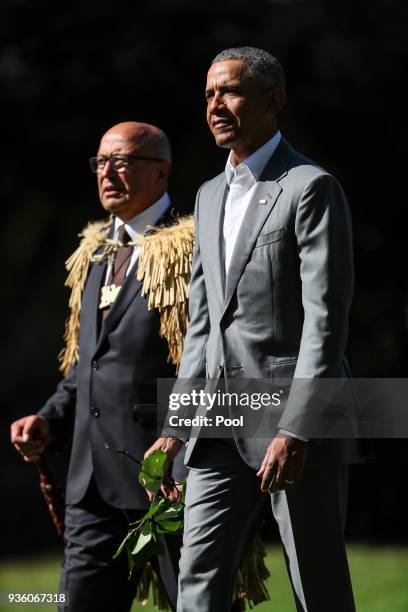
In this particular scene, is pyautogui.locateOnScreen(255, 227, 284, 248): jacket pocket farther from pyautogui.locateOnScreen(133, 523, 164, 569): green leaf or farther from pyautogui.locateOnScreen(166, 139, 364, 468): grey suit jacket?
pyautogui.locateOnScreen(133, 523, 164, 569): green leaf

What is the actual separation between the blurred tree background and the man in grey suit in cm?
666

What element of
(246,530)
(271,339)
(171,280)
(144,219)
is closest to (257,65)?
(271,339)

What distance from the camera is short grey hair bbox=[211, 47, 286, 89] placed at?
4090 mm

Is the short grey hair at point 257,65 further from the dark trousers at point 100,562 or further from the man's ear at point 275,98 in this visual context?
the dark trousers at point 100,562

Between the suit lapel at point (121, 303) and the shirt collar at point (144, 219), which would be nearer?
the suit lapel at point (121, 303)

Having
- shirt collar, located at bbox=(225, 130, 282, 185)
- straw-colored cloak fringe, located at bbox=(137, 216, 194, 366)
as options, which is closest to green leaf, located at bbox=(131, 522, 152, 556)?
straw-colored cloak fringe, located at bbox=(137, 216, 194, 366)

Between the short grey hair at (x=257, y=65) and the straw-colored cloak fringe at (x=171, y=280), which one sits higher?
A: the short grey hair at (x=257, y=65)

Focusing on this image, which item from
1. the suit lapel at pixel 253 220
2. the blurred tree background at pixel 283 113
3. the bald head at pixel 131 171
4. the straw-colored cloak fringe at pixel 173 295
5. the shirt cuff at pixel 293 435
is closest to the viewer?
the shirt cuff at pixel 293 435

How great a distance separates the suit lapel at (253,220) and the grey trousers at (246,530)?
0.49 m

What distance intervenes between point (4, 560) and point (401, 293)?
3.83 m

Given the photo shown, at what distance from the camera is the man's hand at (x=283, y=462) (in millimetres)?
3684

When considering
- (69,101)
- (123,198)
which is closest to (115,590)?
(123,198)

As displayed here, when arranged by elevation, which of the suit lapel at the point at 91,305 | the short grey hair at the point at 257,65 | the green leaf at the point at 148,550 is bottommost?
the green leaf at the point at 148,550

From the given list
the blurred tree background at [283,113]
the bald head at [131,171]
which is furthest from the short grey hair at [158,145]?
the blurred tree background at [283,113]
